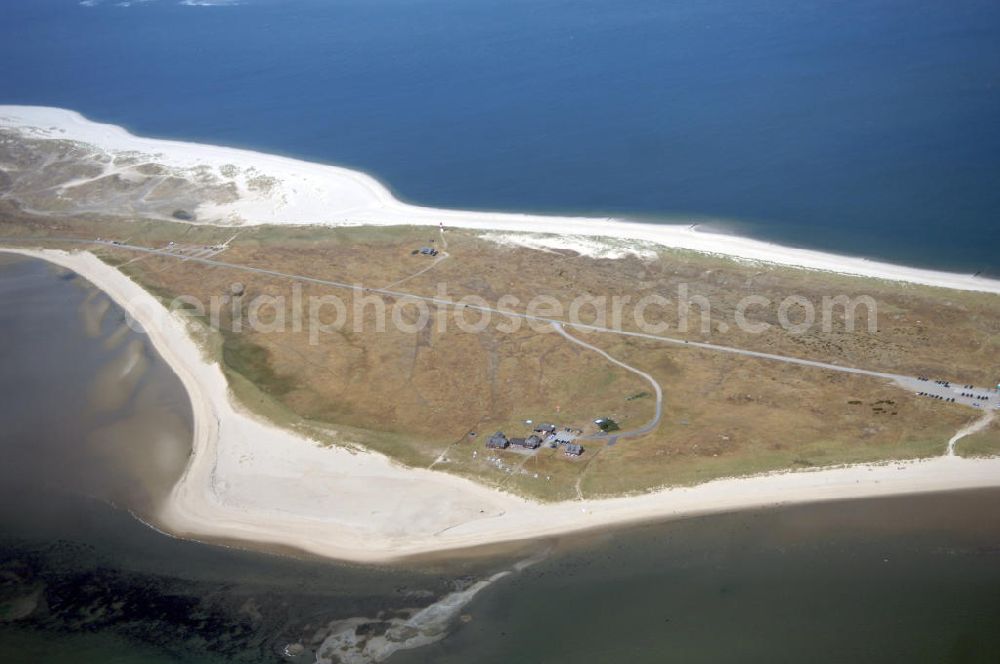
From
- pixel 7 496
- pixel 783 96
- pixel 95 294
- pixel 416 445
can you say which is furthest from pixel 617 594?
pixel 783 96

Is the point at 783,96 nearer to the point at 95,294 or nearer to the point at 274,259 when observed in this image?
the point at 274,259

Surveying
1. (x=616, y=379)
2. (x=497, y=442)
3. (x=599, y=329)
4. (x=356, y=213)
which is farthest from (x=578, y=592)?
(x=356, y=213)

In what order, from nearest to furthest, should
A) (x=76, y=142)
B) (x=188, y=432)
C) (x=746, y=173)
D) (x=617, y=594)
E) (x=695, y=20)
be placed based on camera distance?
1. (x=617, y=594)
2. (x=188, y=432)
3. (x=746, y=173)
4. (x=76, y=142)
5. (x=695, y=20)

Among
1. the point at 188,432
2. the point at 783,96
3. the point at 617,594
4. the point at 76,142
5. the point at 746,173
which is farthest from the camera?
the point at 76,142

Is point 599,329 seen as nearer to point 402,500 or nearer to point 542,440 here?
point 542,440

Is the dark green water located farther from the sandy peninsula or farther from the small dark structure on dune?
the small dark structure on dune

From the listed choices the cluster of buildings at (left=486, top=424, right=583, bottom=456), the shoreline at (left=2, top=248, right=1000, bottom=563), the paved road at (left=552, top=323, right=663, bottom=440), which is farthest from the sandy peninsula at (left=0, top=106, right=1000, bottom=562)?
the paved road at (left=552, top=323, right=663, bottom=440)

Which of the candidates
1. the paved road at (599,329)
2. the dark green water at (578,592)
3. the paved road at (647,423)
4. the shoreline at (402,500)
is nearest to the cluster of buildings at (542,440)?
the paved road at (647,423)
